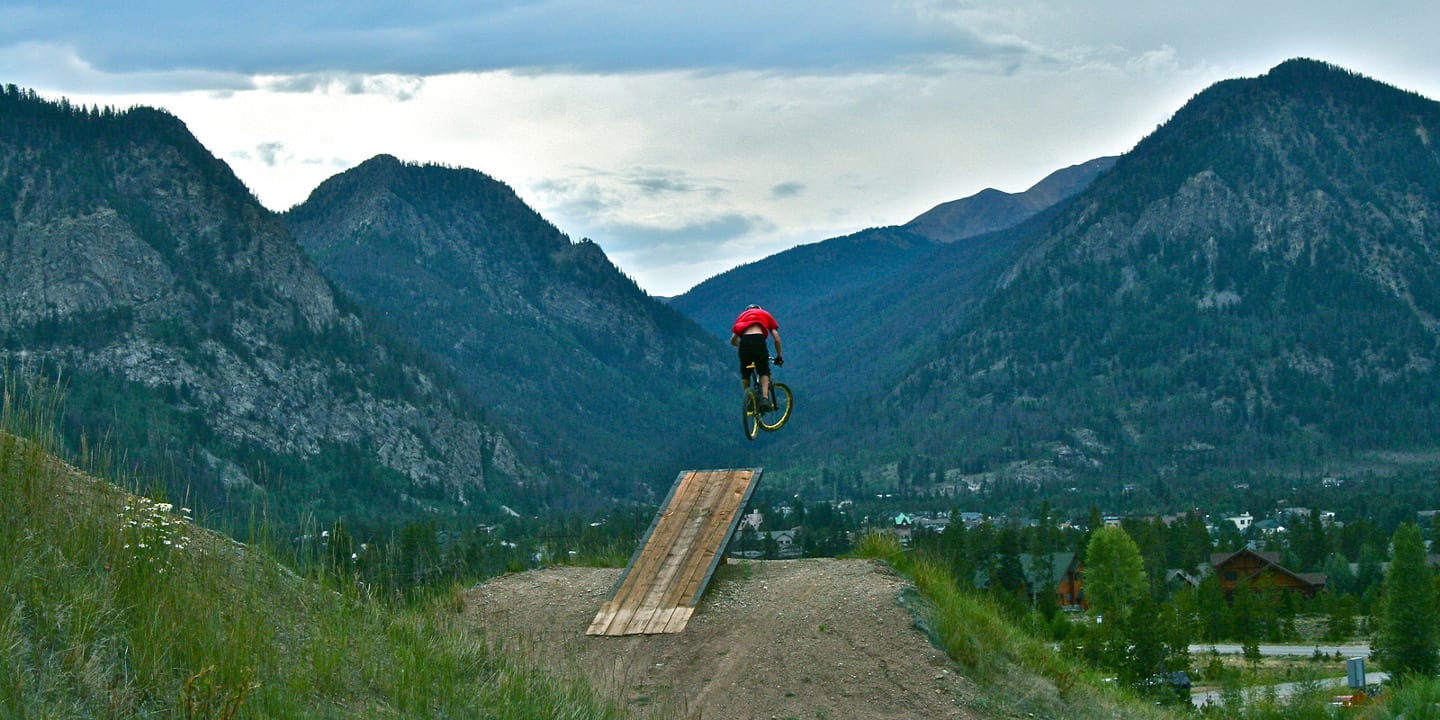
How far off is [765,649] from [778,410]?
9180 millimetres

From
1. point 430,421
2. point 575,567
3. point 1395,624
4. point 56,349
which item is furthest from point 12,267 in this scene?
point 575,567

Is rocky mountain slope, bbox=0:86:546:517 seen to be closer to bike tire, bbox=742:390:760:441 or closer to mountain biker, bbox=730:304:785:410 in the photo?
bike tire, bbox=742:390:760:441

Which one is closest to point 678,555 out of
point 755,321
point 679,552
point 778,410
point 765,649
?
point 679,552

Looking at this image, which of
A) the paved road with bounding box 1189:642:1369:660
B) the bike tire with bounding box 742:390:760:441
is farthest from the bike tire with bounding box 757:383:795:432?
the paved road with bounding box 1189:642:1369:660

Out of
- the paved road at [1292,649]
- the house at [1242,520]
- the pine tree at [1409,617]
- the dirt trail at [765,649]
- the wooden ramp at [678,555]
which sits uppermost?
the wooden ramp at [678,555]

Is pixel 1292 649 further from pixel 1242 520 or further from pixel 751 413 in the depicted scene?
pixel 1242 520

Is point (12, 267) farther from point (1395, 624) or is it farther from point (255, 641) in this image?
point (255, 641)

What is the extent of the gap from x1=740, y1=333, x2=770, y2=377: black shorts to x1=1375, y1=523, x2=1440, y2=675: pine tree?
148ft

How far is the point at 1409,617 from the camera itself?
202 feet

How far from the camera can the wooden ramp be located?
1950 centimetres

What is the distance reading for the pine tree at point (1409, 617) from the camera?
198 feet

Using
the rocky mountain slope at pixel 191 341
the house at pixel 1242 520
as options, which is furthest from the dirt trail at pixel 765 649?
the house at pixel 1242 520

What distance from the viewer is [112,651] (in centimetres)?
1056

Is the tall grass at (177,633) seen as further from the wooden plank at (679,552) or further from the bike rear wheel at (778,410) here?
the bike rear wheel at (778,410)
